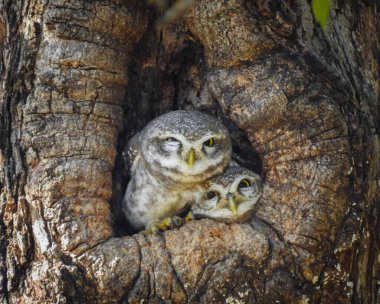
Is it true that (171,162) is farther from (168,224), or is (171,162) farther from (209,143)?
(168,224)

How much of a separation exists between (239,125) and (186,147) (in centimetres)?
28

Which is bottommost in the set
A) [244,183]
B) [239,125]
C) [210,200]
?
[210,200]

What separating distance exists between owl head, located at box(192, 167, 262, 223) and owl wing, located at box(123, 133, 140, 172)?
0.40 metres

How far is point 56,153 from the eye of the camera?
234 centimetres

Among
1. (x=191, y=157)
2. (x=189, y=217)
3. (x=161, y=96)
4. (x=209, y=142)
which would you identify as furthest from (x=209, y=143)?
(x=161, y=96)

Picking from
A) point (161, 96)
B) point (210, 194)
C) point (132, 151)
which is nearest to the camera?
point (210, 194)

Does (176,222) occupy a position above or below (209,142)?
below

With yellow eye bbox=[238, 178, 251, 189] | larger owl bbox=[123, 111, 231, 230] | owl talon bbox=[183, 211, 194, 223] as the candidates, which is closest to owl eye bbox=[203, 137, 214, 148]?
larger owl bbox=[123, 111, 231, 230]

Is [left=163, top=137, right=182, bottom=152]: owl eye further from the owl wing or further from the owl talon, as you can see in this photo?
the owl talon

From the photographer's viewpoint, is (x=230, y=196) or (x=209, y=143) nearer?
(x=230, y=196)

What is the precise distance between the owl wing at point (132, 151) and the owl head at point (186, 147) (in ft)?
0.24

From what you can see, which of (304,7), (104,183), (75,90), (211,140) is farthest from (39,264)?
(304,7)

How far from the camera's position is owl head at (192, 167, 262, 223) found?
2496mm

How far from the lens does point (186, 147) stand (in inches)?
103
